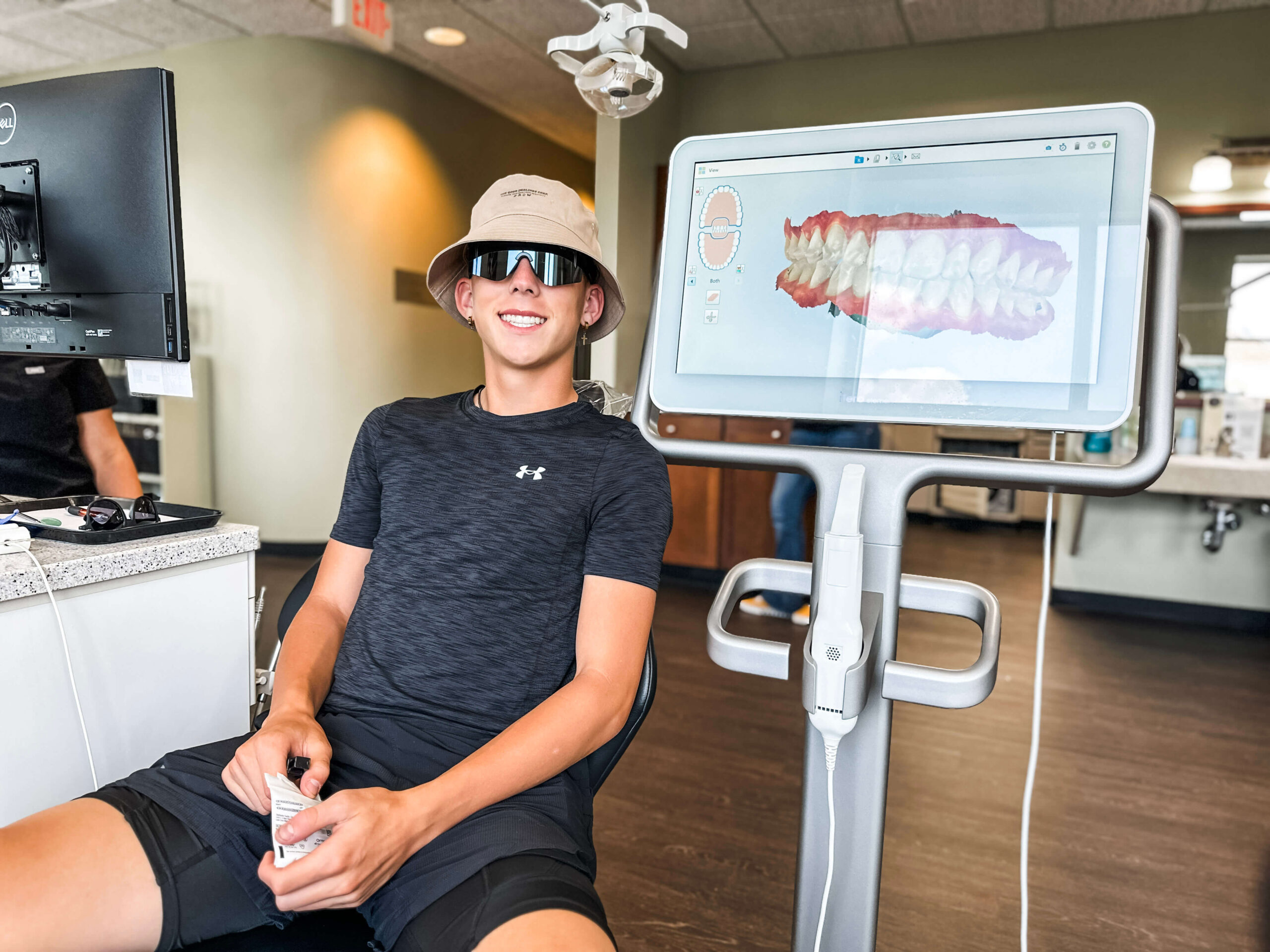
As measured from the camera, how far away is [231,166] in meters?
4.60

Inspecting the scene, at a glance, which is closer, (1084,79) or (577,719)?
(577,719)

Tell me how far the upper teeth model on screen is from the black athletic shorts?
2.04 ft

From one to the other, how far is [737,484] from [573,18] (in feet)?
7.90

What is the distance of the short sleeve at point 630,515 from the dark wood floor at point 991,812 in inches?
36.7

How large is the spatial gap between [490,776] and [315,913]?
23 centimetres

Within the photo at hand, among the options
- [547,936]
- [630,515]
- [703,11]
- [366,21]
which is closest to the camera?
[547,936]

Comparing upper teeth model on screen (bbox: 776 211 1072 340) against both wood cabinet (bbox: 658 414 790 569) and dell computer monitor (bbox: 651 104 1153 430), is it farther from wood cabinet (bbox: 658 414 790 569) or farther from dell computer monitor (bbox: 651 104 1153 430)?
wood cabinet (bbox: 658 414 790 569)

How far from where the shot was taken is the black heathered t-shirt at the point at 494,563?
1.01m

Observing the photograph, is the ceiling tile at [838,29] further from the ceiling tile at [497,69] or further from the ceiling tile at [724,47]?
the ceiling tile at [497,69]

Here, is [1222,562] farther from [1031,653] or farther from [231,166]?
[231,166]

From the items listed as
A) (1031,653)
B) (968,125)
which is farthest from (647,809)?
(1031,653)

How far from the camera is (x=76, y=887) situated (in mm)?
779

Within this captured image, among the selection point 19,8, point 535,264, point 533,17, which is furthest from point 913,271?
point 19,8

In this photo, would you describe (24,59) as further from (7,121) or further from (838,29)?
(7,121)
